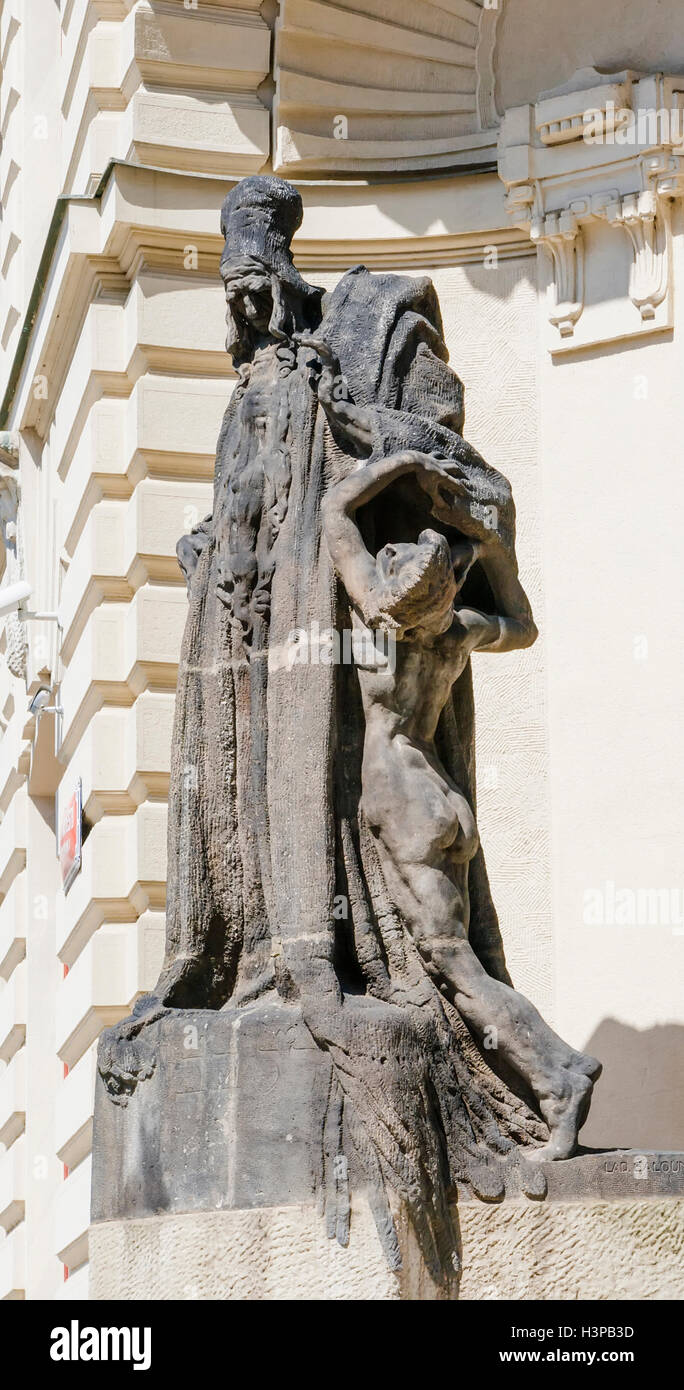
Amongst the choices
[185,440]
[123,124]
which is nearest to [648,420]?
[185,440]

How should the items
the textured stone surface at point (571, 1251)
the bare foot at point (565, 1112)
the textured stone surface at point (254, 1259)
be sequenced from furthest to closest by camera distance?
the bare foot at point (565, 1112) → the textured stone surface at point (571, 1251) → the textured stone surface at point (254, 1259)

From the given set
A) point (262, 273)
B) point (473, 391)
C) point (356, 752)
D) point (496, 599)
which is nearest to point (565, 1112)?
point (356, 752)

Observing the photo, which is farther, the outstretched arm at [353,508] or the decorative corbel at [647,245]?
the decorative corbel at [647,245]

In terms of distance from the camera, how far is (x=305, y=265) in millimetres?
11766

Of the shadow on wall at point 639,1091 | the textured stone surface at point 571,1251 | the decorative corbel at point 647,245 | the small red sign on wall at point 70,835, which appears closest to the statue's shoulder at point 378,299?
the textured stone surface at point 571,1251

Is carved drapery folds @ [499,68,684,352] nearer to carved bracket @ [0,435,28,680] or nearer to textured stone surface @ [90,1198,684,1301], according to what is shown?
carved bracket @ [0,435,28,680]

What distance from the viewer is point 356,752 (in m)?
6.62

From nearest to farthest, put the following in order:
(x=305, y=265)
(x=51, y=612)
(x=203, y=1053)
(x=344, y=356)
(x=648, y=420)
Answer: (x=203, y=1053) → (x=344, y=356) → (x=648, y=420) → (x=305, y=265) → (x=51, y=612)

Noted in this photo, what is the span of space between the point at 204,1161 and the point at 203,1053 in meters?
0.28

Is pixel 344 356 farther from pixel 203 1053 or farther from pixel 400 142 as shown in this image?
pixel 400 142

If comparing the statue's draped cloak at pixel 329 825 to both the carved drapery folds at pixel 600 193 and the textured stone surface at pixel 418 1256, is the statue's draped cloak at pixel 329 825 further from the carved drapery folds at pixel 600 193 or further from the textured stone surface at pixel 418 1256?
the carved drapery folds at pixel 600 193

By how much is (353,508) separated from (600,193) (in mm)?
4892

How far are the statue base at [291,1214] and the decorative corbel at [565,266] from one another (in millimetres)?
5442

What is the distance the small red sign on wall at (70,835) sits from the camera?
11797 mm
